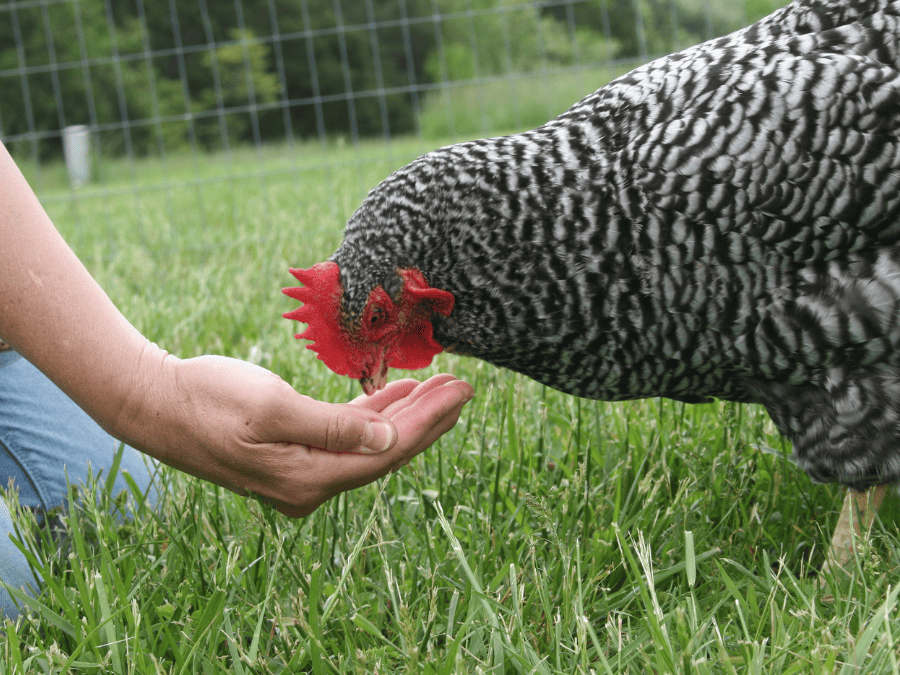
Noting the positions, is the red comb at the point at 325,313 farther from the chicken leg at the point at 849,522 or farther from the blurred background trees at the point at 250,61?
the blurred background trees at the point at 250,61

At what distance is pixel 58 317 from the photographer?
1244mm

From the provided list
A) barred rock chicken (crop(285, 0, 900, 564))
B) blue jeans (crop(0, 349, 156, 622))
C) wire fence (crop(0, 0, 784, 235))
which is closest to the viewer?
barred rock chicken (crop(285, 0, 900, 564))

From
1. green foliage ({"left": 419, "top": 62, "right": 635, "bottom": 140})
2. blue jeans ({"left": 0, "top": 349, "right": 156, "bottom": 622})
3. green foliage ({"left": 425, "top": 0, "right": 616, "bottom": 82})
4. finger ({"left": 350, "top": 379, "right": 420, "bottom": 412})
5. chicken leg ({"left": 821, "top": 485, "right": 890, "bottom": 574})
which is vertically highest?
green foliage ({"left": 425, "top": 0, "right": 616, "bottom": 82})

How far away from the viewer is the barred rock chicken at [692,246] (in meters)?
1.32

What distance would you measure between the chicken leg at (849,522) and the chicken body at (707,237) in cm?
10

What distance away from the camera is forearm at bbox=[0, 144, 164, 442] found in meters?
1.22

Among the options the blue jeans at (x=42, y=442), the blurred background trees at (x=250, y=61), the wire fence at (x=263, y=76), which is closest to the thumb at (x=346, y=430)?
the blue jeans at (x=42, y=442)

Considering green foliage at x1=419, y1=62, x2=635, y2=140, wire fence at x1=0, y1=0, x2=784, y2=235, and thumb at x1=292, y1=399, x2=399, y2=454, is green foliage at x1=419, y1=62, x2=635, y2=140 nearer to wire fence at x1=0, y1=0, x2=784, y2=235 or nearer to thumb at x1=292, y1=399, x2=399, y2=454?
A: wire fence at x1=0, y1=0, x2=784, y2=235

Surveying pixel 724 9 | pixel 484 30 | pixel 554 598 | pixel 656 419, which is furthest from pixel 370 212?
pixel 484 30

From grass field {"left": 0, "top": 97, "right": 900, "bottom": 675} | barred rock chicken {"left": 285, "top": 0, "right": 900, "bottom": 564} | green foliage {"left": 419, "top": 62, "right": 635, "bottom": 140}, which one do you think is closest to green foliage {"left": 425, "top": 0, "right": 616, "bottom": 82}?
green foliage {"left": 419, "top": 62, "right": 635, "bottom": 140}

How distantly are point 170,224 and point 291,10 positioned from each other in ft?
55.6

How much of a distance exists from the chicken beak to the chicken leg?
2.90ft

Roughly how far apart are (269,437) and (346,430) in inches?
4.8

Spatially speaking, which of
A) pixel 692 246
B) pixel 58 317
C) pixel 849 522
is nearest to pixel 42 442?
pixel 58 317
